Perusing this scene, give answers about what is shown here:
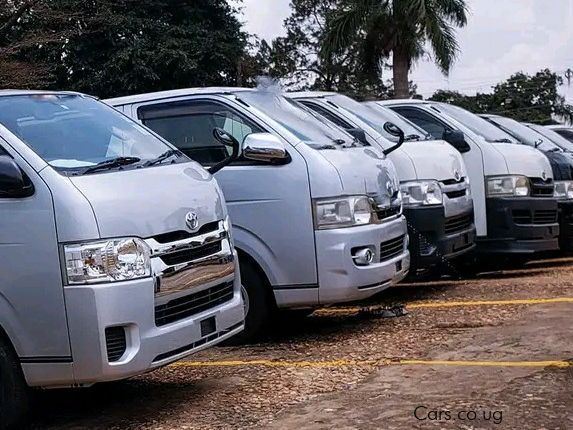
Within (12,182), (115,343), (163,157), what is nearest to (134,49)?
(163,157)

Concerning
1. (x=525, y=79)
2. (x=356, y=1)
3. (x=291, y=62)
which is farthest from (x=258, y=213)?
(x=525, y=79)

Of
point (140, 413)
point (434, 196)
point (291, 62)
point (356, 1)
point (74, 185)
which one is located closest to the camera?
point (74, 185)

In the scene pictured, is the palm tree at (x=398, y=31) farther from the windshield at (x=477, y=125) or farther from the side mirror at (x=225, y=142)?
the side mirror at (x=225, y=142)

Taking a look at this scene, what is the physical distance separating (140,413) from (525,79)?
5020cm

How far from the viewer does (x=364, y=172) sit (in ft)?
23.2

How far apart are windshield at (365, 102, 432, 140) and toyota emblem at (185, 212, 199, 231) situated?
4.46 meters

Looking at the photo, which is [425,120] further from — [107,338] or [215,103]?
[107,338]

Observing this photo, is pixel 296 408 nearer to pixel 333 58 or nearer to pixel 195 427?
pixel 195 427

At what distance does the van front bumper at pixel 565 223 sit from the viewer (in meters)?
10.9

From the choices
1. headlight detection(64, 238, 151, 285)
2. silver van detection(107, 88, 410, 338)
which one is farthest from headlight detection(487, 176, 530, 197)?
headlight detection(64, 238, 151, 285)

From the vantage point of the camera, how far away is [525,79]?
5231 centimetres

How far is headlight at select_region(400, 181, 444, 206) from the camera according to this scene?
8.43 metres

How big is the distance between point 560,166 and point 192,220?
6.97 m

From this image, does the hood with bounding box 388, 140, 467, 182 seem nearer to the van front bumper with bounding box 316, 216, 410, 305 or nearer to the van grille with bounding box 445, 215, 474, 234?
the van grille with bounding box 445, 215, 474, 234
